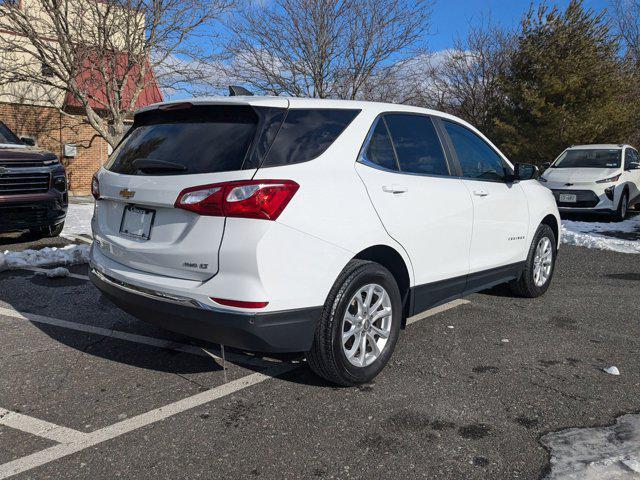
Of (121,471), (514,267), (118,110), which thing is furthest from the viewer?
(118,110)

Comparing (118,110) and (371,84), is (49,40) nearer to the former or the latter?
(118,110)

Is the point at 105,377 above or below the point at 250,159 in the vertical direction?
below

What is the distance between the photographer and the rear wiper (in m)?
3.02

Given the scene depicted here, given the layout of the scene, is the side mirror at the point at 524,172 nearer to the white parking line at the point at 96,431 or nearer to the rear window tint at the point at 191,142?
the white parking line at the point at 96,431

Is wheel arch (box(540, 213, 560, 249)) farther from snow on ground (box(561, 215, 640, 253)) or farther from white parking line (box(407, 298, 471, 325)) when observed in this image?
snow on ground (box(561, 215, 640, 253))

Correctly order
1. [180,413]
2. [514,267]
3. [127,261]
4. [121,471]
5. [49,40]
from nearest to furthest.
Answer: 1. [121,471]
2. [180,413]
3. [127,261]
4. [514,267]
5. [49,40]

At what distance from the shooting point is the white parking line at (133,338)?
378 centimetres

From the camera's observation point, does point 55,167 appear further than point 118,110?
No

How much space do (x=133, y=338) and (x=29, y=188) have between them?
13.2ft

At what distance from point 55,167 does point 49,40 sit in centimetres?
889

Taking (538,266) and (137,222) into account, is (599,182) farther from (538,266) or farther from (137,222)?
(137,222)

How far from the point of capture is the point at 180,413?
9.82ft

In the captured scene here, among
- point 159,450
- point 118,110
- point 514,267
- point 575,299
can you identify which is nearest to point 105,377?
point 159,450

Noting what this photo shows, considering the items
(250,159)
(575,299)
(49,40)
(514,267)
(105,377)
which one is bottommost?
(105,377)
